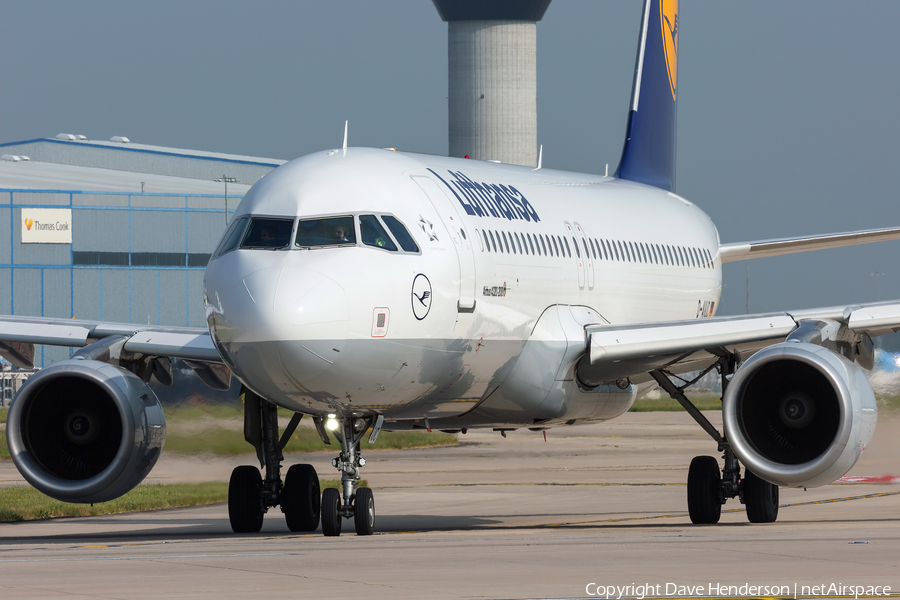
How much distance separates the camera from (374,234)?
1463 cm

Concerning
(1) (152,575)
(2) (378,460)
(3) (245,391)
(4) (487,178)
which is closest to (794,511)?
(4) (487,178)

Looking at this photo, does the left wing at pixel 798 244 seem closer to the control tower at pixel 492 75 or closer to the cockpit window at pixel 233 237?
the cockpit window at pixel 233 237

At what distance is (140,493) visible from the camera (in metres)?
24.3

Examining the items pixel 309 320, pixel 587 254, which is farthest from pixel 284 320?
pixel 587 254

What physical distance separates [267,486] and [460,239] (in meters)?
4.17

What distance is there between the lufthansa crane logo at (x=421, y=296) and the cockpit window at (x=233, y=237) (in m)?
1.81

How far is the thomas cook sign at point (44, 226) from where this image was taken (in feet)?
235

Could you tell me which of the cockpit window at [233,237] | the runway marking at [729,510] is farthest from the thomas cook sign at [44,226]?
the cockpit window at [233,237]

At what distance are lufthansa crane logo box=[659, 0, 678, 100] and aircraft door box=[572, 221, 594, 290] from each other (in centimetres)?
1049

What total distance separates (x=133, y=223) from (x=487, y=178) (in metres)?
57.1

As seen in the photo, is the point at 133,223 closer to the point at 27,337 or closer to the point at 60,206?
the point at 60,206

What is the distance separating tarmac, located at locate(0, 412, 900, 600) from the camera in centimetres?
1021

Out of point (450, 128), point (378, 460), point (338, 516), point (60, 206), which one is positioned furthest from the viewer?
point (450, 128)

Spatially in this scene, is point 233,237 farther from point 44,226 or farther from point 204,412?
point 44,226
